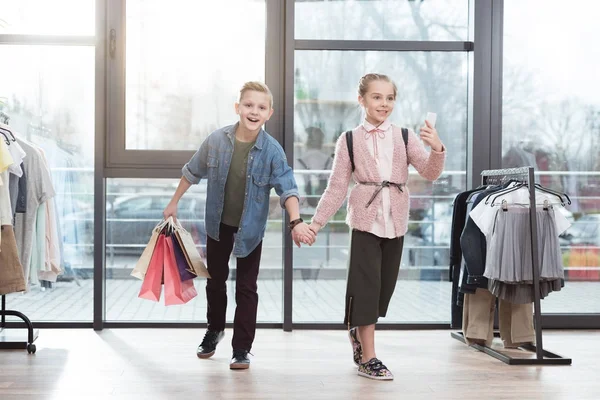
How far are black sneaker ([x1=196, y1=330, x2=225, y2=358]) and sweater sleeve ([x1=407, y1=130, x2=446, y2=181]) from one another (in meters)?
1.14

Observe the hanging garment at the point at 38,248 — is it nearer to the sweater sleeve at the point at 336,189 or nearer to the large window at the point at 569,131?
the sweater sleeve at the point at 336,189

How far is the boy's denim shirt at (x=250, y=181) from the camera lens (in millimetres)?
3211

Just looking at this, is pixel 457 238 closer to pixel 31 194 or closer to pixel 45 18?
pixel 31 194

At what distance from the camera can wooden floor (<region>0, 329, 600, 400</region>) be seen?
2756mm

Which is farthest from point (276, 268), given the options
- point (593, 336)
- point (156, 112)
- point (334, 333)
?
point (593, 336)

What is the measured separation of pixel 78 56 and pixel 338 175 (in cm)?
182

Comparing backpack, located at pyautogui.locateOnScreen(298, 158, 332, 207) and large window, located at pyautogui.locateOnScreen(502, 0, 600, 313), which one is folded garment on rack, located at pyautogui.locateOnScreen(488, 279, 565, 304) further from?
backpack, located at pyautogui.locateOnScreen(298, 158, 332, 207)

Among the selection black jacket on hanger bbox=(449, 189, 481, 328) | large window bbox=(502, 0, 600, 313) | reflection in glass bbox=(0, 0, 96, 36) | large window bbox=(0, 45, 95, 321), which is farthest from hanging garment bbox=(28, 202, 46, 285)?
large window bbox=(502, 0, 600, 313)

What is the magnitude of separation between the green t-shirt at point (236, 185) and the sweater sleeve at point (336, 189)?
1.22ft

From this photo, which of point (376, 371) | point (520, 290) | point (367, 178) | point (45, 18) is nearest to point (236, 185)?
point (367, 178)

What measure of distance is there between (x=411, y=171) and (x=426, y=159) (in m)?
1.25

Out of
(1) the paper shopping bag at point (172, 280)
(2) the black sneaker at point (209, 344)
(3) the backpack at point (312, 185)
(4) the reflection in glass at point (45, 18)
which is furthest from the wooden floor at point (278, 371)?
(4) the reflection in glass at point (45, 18)

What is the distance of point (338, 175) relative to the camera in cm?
311

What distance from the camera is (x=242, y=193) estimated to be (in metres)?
3.29
